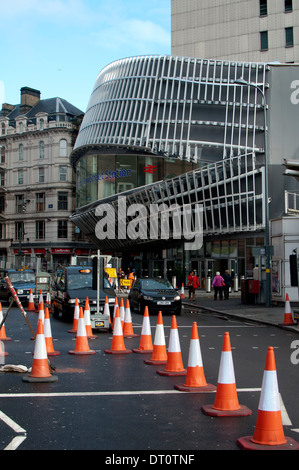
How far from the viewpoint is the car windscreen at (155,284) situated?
23.5 m

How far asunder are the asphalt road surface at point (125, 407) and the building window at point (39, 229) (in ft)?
192

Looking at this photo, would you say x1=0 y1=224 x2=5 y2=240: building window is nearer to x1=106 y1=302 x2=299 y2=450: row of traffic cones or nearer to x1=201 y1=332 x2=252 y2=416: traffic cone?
x1=106 y1=302 x2=299 y2=450: row of traffic cones

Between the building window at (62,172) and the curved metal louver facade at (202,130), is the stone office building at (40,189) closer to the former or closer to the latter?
the building window at (62,172)

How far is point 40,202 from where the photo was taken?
2800 inches

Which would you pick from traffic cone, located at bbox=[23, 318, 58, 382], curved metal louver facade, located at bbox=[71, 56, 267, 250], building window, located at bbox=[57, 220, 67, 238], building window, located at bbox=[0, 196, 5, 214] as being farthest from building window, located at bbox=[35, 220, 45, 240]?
traffic cone, located at bbox=[23, 318, 58, 382]

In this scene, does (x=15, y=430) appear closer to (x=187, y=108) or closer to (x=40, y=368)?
(x=40, y=368)

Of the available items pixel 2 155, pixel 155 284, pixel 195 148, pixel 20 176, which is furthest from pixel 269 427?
pixel 2 155

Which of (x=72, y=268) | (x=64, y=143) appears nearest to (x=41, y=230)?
(x=64, y=143)

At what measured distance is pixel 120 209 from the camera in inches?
2109

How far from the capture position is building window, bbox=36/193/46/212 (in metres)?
70.9

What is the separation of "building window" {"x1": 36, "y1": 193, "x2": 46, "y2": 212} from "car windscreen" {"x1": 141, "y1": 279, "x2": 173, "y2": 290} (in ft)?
160

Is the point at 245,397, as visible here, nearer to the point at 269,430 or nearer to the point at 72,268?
the point at 269,430

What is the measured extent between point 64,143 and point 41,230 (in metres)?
11.1

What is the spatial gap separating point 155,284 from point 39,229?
4890cm
